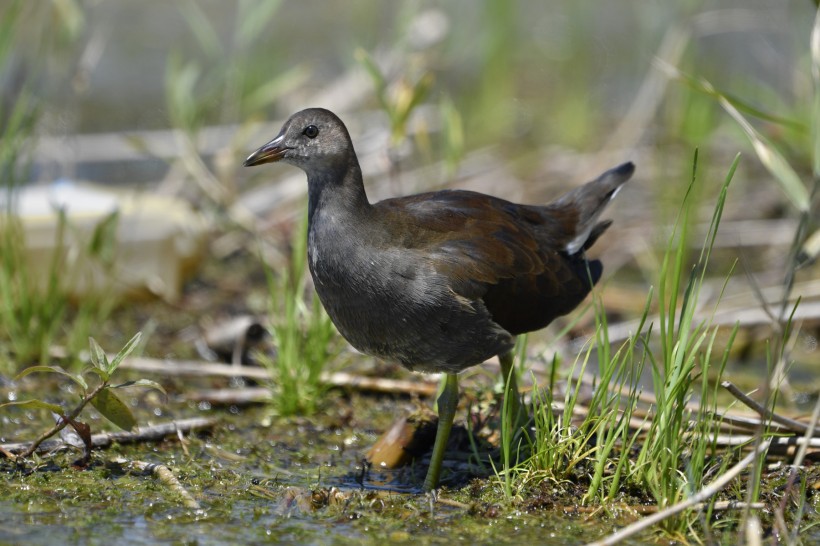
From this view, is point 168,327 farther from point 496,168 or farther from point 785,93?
point 785,93

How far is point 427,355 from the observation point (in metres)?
3.74

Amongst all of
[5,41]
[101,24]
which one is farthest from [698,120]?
[101,24]

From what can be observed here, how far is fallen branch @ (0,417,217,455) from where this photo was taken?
3.79 meters

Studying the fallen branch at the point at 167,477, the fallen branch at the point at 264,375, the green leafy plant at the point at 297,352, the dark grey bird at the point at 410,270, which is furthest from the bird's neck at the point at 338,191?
the fallen branch at the point at 264,375

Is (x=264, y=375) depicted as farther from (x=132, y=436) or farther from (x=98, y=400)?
(x=98, y=400)

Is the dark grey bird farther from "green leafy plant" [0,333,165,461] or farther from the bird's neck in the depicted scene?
"green leafy plant" [0,333,165,461]

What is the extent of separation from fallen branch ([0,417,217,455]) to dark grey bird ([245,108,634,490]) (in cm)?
83

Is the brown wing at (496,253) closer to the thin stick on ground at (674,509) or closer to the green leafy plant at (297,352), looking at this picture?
the green leafy plant at (297,352)

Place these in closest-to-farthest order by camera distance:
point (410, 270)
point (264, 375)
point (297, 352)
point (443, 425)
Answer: point (410, 270), point (443, 425), point (297, 352), point (264, 375)

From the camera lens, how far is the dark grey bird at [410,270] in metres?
3.69

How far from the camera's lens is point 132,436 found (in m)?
4.05

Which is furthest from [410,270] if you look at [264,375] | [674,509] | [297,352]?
[264,375]

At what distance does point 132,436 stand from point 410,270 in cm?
125

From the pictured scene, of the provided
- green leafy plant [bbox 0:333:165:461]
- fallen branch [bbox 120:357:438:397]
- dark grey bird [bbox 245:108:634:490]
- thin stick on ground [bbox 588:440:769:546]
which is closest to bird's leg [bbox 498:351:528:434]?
dark grey bird [bbox 245:108:634:490]
